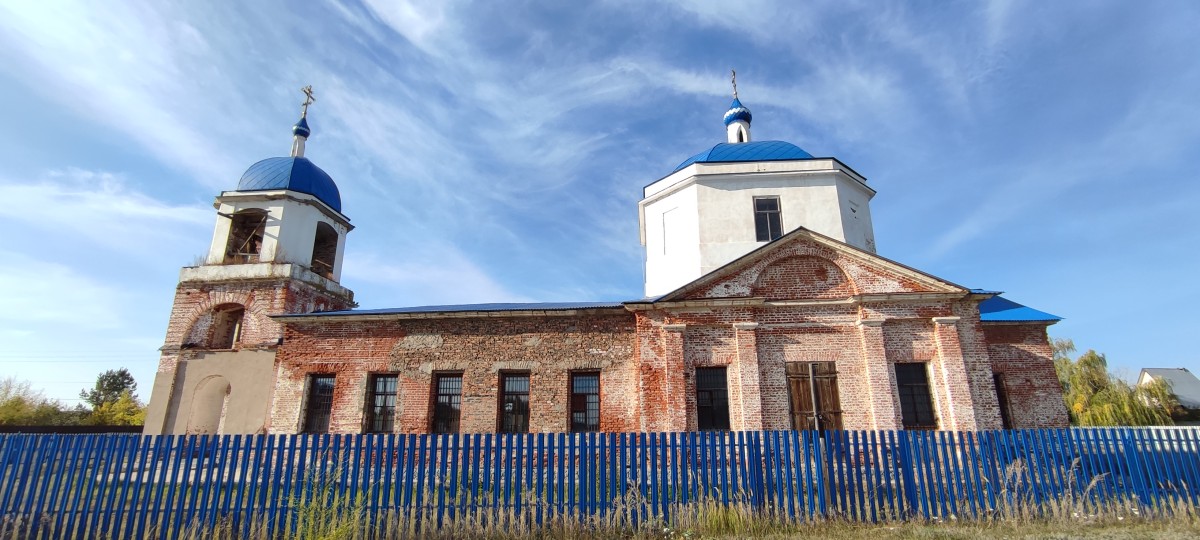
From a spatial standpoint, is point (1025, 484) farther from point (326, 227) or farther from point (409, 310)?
point (326, 227)

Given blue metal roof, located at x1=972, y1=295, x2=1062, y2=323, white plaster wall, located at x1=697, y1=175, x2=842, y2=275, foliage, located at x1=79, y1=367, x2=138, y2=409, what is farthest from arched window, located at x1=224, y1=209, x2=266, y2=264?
foliage, located at x1=79, y1=367, x2=138, y2=409

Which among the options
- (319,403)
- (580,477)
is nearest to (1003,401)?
(580,477)

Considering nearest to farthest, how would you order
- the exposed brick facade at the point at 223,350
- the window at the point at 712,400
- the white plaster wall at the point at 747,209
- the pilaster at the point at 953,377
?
1. the pilaster at the point at 953,377
2. the window at the point at 712,400
3. the exposed brick facade at the point at 223,350
4. the white plaster wall at the point at 747,209

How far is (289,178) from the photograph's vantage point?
17516mm

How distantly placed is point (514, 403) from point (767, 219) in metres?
9.18

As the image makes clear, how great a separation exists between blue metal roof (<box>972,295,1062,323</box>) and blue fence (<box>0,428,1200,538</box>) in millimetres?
4819

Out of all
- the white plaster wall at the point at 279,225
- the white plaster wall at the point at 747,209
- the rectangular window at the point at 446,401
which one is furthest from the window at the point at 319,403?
the white plaster wall at the point at 747,209

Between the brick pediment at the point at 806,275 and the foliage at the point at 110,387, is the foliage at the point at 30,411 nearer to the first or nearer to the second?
the foliage at the point at 110,387

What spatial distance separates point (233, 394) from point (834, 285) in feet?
51.5

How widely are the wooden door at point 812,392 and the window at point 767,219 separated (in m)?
4.95

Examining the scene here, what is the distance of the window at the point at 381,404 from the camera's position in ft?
43.0

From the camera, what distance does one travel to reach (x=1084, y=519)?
7.53m

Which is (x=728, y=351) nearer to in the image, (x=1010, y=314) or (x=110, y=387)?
(x=1010, y=314)

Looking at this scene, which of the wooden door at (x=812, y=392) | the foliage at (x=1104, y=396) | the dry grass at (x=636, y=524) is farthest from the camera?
the foliage at (x=1104, y=396)
